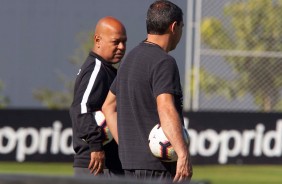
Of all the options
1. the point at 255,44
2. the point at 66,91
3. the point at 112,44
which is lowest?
the point at 66,91

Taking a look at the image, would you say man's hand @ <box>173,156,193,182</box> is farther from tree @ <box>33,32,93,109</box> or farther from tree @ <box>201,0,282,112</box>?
tree @ <box>33,32,93,109</box>

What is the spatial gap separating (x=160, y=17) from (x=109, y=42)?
4.09 feet

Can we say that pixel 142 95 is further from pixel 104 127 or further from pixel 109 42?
pixel 109 42

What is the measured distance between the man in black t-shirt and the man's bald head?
99 centimetres

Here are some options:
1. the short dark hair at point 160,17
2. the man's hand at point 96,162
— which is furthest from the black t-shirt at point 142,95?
the man's hand at point 96,162

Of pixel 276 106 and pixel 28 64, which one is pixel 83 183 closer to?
pixel 276 106

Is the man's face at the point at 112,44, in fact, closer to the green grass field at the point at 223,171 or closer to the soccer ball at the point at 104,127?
the soccer ball at the point at 104,127

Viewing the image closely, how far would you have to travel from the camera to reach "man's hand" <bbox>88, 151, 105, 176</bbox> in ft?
22.2

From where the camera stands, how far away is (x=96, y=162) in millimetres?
6789

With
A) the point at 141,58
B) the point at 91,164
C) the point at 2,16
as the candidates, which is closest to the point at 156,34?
the point at 141,58

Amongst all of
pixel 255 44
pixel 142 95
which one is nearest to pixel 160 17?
pixel 142 95

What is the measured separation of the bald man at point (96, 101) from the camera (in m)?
6.81

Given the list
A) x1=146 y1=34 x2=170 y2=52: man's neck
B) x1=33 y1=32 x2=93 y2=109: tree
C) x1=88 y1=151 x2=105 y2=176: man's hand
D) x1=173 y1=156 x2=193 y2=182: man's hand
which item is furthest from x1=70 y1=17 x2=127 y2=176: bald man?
Answer: x1=33 y1=32 x2=93 y2=109: tree

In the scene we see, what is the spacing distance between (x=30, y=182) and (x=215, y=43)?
18661 mm
